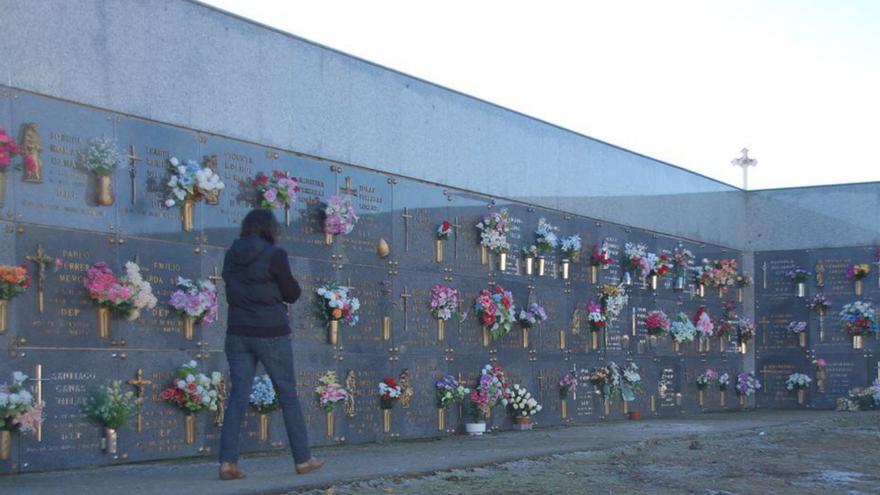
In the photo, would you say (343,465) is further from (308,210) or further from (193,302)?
(308,210)

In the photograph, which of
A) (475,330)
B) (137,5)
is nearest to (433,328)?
(475,330)

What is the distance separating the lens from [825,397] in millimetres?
17812

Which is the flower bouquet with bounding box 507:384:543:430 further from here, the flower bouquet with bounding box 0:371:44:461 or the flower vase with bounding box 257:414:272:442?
the flower bouquet with bounding box 0:371:44:461

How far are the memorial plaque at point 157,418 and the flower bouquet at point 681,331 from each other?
30.1 ft

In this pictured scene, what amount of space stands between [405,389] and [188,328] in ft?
9.09

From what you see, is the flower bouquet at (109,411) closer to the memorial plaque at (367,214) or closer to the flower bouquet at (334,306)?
the flower bouquet at (334,306)

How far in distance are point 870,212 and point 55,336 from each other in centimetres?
1404

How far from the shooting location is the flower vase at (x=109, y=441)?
24.9 ft

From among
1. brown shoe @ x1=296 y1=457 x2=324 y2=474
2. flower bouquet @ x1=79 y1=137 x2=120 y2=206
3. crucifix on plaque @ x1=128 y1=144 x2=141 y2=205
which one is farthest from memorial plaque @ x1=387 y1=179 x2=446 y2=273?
brown shoe @ x1=296 y1=457 x2=324 y2=474

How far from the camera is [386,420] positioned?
10391 millimetres

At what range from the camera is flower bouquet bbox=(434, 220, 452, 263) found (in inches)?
447

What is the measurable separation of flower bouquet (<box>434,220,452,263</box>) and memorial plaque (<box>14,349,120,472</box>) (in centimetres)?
435

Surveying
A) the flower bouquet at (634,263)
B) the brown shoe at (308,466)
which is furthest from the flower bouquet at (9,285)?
the flower bouquet at (634,263)

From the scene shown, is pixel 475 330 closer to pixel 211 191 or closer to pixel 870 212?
pixel 211 191
